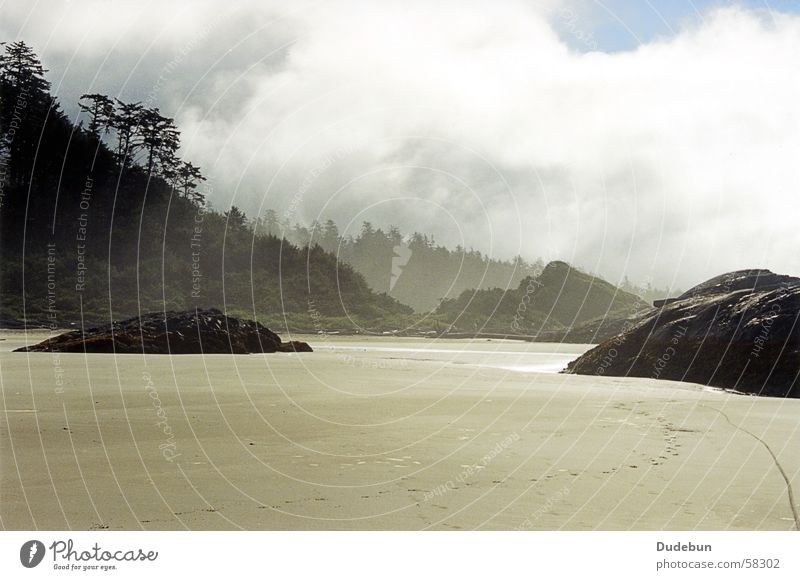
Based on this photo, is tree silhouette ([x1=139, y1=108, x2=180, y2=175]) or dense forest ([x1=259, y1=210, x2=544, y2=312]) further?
dense forest ([x1=259, y1=210, x2=544, y2=312])

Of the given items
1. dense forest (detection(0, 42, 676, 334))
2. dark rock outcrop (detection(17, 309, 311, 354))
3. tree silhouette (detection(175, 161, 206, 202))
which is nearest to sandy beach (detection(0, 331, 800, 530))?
dark rock outcrop (detection(17, 309, 311, 354))

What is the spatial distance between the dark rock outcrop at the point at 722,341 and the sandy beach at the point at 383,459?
2.26m

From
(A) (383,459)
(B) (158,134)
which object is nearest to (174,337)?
(A) (383,459)

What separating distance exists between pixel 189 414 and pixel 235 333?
12873 millimetres

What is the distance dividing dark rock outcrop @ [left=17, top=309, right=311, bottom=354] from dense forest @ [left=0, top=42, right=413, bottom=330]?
67.9 feet

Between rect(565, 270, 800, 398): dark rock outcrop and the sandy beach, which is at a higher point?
rect(565, 270, 800, 398): dark rock outcrop

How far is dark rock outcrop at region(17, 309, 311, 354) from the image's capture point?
18.0 m

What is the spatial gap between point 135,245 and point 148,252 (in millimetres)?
1108

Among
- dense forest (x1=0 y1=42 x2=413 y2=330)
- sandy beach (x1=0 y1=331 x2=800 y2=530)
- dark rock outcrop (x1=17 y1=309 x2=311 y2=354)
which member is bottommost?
sandy beach (x1=0 y1=331 x2=800 y2=530)

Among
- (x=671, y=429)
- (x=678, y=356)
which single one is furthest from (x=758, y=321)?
(x=671, y=429)

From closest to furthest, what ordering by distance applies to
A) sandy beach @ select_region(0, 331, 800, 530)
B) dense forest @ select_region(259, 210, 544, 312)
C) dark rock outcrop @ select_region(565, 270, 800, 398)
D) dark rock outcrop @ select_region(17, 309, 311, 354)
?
sandy beach @ select_region(0, 331, 800, 530)
dark rock outcrop @ select_region(565, 270, 800, 398)
dark rock outcrop @ select_region(17, 309, 311, 354)
dense forest @ select_region(259, 210, 544, 312)

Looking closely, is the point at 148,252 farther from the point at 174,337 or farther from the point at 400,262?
the point at 174,337

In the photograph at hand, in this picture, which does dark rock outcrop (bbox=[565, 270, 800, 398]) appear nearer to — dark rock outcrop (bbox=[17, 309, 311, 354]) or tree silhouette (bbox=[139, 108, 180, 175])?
dark rock outcrop (bbox=[17, 309, 311, 354])

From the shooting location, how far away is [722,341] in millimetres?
14211
